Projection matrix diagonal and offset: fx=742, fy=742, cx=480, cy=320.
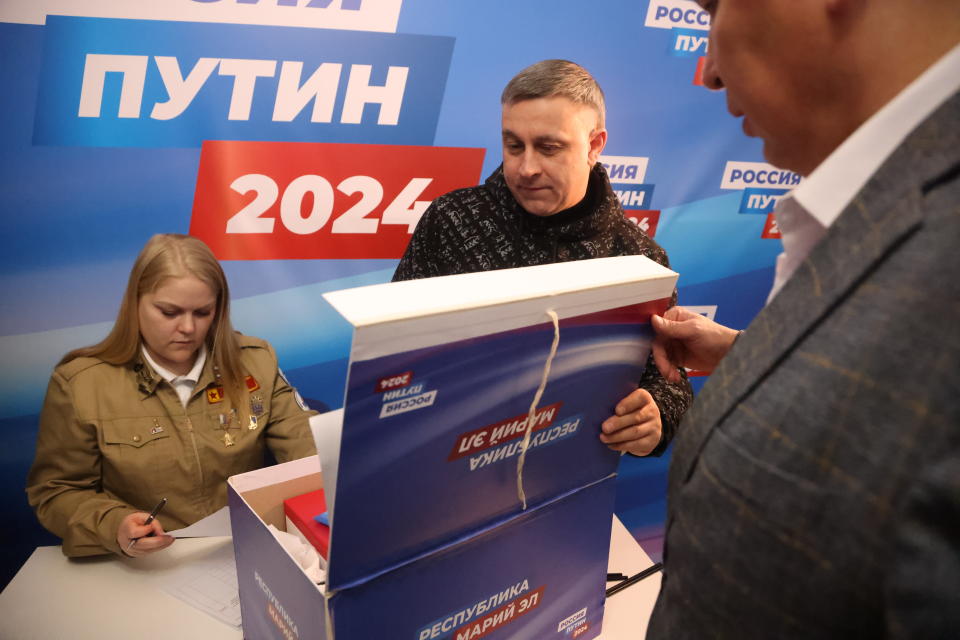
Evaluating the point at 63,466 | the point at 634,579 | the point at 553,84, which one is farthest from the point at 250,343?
the point at 634,579

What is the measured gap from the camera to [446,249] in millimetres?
1818

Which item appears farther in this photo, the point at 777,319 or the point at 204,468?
the point at 204,468

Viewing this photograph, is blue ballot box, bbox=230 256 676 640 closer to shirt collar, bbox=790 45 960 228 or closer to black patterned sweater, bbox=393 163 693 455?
shirt collar, bbox=790 45 960 228

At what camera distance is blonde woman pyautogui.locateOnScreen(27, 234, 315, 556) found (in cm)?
168

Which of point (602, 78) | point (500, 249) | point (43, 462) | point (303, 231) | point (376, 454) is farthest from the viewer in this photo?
point (602, 78)

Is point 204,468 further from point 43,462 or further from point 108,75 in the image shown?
point 108,75

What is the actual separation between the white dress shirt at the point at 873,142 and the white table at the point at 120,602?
3.16ft

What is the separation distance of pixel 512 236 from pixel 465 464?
3.16 feet

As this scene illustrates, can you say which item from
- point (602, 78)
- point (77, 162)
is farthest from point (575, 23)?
point (77, 162)

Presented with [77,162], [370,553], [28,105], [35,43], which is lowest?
[370,553]

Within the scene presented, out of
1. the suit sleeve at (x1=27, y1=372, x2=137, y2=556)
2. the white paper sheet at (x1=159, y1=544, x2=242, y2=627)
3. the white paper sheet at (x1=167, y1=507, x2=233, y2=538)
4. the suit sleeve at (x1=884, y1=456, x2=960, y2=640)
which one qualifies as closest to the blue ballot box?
the white paper sheet at (x1=159, y1=544, x2=242, y2=627)

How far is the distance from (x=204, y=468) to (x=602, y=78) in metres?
1.70

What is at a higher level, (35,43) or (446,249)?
(35,43)

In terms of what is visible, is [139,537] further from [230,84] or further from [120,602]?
[230,84]
